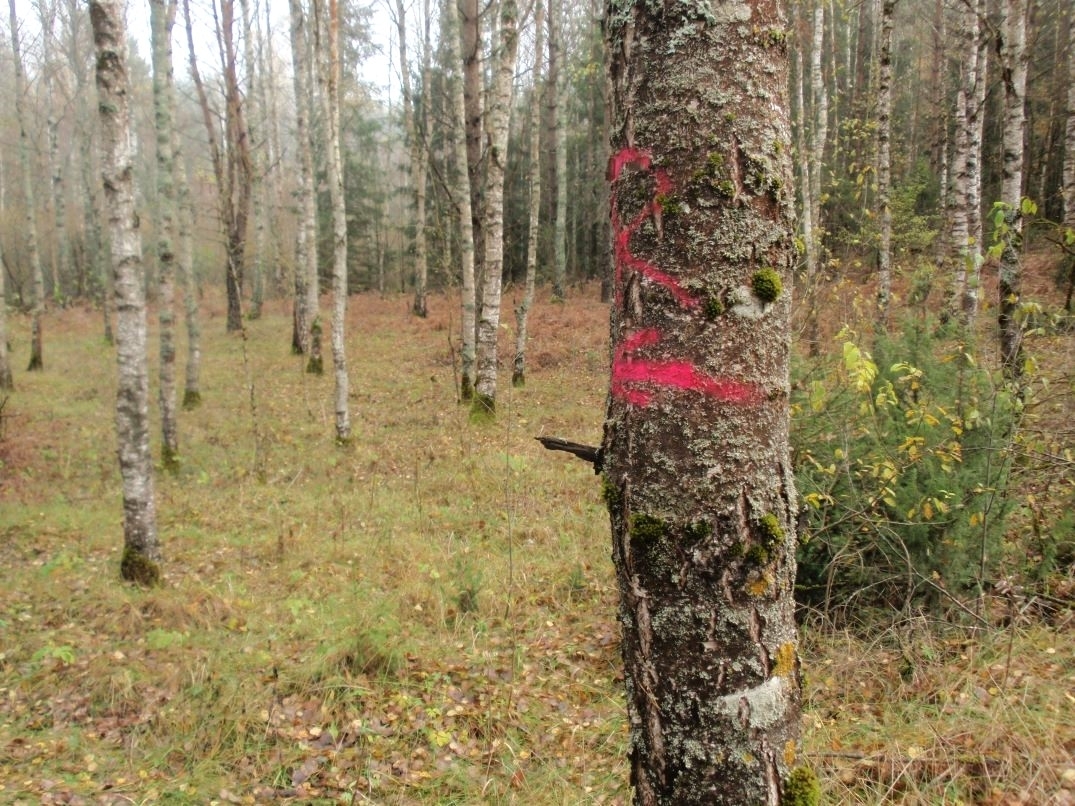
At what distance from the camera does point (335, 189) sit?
983cm

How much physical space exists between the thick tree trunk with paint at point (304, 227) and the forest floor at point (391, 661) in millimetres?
7455

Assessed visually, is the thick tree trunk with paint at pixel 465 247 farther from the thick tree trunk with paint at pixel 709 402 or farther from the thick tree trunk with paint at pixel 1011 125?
the thick tree trunk with paint at pixel 709 402

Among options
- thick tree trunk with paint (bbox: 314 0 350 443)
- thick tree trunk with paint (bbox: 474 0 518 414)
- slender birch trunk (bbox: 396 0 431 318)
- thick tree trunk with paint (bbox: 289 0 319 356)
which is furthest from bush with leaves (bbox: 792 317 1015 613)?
slender birch trunk (bbox: 396 0 431 318)

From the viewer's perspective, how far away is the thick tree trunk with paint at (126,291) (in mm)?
5461

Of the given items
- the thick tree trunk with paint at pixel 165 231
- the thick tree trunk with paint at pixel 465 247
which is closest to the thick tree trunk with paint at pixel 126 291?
the thick tree trunk with paint at pixel 165 231

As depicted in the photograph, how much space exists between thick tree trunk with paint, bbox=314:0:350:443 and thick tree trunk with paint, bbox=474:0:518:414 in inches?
83.8

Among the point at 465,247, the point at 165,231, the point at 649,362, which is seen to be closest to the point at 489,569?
the point at 649,362

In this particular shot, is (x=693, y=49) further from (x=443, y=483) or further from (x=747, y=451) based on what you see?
(x=443, y=483)

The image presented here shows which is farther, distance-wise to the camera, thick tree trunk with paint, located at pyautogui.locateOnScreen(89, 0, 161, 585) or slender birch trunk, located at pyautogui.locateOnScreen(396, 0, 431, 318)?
slender birch trunk, located at pyautogui.locateOnScreen(396, 0, 431, 318)

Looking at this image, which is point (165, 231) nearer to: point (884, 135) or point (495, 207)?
point (495, 207)

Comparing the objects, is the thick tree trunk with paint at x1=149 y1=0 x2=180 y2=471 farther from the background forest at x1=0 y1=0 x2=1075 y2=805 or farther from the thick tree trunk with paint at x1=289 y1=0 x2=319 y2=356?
the thick tree trunk with paint at x1=289 y1=0 x2=319 y2=356

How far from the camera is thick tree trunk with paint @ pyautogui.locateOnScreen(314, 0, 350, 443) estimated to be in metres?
9.59

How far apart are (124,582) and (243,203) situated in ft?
53.6

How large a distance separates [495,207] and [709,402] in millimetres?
9725
